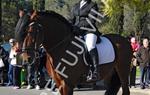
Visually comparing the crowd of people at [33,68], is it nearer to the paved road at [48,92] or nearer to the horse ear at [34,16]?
the paved road at [48,92]

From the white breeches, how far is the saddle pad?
0.49 meters

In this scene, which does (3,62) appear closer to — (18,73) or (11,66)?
(11,66)

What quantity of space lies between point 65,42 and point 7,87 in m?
10.2

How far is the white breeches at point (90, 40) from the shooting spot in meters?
10.6

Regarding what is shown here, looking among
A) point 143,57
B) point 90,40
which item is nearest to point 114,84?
point 90,40

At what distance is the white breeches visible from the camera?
34.7 ft

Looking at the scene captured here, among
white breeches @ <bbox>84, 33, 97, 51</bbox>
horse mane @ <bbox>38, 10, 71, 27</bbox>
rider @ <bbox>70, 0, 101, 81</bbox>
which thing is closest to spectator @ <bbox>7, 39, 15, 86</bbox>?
rider @ <bbox>70, 0, 101, 81</bbox>

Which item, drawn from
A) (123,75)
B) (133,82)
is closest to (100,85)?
(133,82)

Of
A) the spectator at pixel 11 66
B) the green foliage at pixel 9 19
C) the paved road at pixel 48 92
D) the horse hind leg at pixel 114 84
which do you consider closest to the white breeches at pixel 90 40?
the horse hind leg at pixel 114 84

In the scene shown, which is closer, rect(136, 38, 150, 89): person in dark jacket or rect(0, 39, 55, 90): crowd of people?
rect(136, 38, 150, 89): person in dark jacket

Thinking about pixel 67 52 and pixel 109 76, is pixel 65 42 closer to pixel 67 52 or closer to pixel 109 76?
pixel 67 52

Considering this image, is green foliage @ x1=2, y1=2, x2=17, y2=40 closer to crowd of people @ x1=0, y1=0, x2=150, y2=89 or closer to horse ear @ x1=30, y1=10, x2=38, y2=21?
crowd of people @ x1=0, y1=0, x2=150, y2=89

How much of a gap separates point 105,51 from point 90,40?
0.82m

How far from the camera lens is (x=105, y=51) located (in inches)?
444
